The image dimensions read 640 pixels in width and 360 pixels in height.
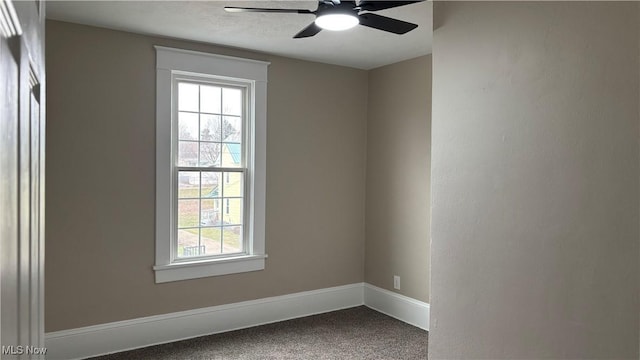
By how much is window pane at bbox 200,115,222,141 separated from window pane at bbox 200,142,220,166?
0.06 metres

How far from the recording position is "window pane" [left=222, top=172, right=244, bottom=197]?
4.22 metres

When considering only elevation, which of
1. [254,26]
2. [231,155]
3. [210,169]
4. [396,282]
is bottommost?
[396,282]

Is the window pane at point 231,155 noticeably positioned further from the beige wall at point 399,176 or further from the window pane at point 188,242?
the beige wall at point 399,176

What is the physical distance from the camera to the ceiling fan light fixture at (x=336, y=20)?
90.2 inches

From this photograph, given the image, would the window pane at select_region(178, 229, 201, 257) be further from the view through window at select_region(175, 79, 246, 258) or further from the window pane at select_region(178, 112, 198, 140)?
the window pane at select_region(178, 112, 198, 140)

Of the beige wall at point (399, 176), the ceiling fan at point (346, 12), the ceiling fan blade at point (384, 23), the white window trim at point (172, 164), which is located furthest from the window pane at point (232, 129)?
the ceiling fan blade at point (384, 23)

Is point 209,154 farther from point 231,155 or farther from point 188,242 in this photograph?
point 188,242

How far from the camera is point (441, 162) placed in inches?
104

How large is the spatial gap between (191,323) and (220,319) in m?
0.26

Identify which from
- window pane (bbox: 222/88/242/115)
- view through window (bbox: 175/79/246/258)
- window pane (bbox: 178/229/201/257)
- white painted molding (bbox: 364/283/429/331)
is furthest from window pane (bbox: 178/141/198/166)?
white painted molding (bbox: 364/283/429/331)

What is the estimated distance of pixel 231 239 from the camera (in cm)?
428

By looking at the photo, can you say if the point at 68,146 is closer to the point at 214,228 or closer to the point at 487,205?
the point at 214,228

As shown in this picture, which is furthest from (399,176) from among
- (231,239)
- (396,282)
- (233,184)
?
(231,239)

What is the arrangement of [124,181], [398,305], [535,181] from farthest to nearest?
1. [398,305]
2. [124,181]
3. [535,181]
